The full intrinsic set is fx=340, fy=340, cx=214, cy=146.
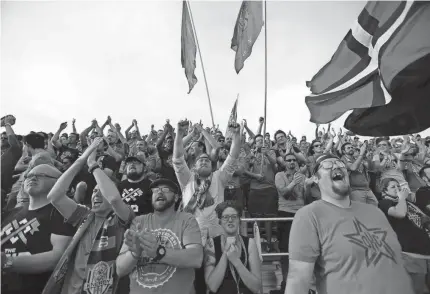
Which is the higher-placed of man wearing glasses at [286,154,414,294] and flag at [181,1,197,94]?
flag at [181,1,197,94]

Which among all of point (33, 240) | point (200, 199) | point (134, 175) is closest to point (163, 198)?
point (200, 199)

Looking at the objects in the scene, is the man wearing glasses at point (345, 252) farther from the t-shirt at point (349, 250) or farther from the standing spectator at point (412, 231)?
the standing spectator at point (412, 231)

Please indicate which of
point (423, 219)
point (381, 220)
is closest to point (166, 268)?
point (381, 220)

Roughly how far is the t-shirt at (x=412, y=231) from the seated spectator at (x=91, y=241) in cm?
303

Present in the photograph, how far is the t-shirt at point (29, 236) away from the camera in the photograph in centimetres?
315

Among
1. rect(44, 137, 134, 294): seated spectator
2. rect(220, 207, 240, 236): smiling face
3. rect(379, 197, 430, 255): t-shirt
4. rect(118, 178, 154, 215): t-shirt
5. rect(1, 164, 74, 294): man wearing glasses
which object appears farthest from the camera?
rect(118, 178, 154, 215): t-shirt

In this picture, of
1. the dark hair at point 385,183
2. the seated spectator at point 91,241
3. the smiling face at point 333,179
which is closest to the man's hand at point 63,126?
the seated spectator at point 91,241

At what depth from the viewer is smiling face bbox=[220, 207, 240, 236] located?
11.5ft

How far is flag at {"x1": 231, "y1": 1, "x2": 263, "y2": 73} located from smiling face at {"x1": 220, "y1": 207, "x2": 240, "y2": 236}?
478cm

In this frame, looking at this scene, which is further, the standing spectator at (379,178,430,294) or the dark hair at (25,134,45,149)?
the dark hair at (25,134,45,149)

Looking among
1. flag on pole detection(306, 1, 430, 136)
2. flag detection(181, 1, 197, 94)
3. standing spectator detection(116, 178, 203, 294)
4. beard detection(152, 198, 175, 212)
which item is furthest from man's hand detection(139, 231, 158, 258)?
flag detection(181, 1, 197, 94)

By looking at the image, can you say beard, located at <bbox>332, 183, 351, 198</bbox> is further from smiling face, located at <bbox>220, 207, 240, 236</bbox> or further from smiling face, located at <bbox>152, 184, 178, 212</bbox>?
smiling face, located at <bbox>152, 184, 178, 212</bbox>

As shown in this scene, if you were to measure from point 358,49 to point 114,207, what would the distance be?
11.9 ft

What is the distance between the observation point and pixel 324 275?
246cm
